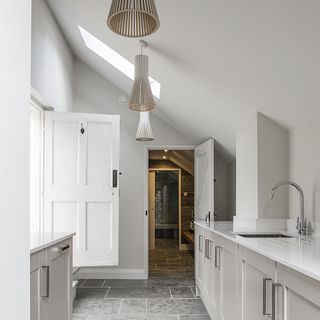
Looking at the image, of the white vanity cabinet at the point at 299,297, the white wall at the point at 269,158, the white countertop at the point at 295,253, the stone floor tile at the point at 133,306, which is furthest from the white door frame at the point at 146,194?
the white vanity cabinet at the point at 299,297

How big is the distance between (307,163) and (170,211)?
708 centimetres

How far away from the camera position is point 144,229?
4.99 meters

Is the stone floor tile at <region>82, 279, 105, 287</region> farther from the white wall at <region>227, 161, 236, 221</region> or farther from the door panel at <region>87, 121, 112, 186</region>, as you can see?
the white wall at <region>227, 161, 236, 221</region>

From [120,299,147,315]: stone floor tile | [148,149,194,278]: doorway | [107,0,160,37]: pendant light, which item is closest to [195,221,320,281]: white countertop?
[107,0,160,37]: pendant light

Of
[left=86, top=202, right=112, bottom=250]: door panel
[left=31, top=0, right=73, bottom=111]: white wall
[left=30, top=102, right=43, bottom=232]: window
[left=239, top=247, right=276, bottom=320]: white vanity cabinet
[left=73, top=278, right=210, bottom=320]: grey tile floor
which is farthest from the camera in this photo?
[left=86, top=202, right=112, bottom=250]: door panel

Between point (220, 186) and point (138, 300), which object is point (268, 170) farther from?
point (220, 186)

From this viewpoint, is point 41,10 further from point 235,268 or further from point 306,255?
point 306,255

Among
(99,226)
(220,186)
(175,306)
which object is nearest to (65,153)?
(99,226)

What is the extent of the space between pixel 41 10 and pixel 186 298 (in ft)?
11.6

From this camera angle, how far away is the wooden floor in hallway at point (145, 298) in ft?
11.2

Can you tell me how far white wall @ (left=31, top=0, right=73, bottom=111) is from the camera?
3104mm

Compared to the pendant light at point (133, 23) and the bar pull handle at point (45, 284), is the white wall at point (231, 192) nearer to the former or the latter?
the pendant light at point (133, 23)

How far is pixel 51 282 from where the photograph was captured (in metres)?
1.98
